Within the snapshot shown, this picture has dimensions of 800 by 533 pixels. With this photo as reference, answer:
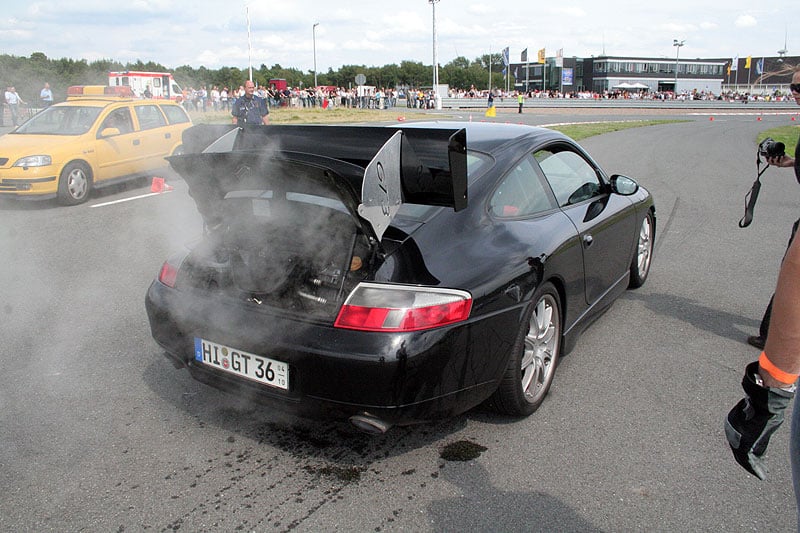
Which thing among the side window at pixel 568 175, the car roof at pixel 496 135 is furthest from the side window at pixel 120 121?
the side window at pixel 568 175

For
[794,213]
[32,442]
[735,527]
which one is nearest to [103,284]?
[32,442]

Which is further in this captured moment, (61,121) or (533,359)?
(61,121)

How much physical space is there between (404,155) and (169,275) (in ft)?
4.65

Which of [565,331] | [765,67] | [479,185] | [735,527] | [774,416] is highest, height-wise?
[765,67]

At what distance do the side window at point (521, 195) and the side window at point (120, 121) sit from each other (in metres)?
8.69

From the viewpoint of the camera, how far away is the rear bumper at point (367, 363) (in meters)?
2.56

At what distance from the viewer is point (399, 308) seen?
260 centimetres

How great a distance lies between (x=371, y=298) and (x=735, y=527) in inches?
64.0

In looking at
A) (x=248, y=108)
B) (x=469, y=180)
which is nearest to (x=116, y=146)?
(x=248, y=108)

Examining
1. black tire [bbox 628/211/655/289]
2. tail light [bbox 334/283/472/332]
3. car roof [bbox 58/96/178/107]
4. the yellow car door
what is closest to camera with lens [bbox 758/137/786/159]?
black tire [bbox 628/211/655/289]

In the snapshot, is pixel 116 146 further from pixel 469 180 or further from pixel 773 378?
pixel 773 378

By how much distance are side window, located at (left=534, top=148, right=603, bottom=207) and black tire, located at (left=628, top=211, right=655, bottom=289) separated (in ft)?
3.19

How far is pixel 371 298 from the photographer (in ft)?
8.66

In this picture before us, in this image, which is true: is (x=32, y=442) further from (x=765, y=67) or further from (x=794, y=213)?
(x=794, y=213)
